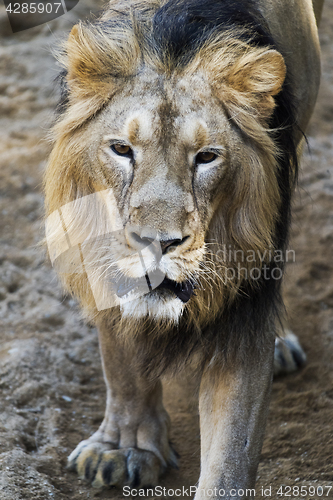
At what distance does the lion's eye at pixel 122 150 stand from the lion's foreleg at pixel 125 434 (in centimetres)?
97

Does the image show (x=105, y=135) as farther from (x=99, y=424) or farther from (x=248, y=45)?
(x=99, y=424)

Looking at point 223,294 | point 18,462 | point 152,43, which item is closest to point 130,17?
point 152,43

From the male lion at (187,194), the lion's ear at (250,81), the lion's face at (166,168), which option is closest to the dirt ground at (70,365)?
the male lion at (187,194)

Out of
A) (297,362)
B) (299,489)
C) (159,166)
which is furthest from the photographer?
(297,362)

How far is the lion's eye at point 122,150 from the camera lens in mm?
2094

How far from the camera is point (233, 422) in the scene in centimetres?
229

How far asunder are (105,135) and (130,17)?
1.56 ft

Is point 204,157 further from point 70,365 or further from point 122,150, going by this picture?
point 70,365

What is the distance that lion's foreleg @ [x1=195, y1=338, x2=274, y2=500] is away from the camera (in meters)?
2.24

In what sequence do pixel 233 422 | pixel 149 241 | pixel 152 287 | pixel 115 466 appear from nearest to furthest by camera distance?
1. pixel 149 241
2. pixel 152 287
3. pixel 233 422
4. pixel 115 466

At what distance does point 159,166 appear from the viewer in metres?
2.01

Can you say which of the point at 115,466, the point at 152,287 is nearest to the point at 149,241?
the point at 152,287

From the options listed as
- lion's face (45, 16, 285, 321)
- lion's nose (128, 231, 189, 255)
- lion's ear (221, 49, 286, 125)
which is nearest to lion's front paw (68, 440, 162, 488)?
lion's face (45, 16, 285, 321)

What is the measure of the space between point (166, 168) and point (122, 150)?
20 centimetres
